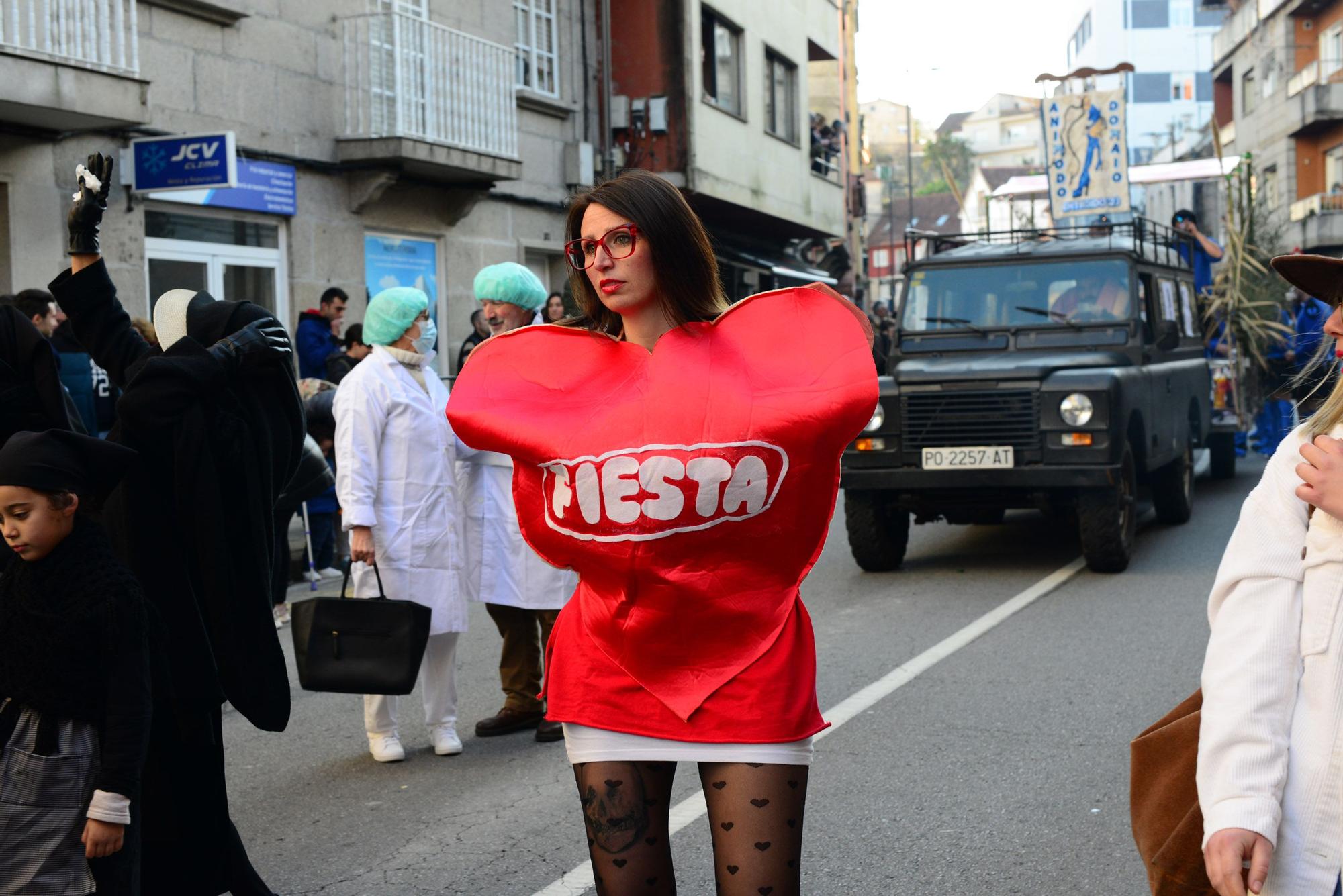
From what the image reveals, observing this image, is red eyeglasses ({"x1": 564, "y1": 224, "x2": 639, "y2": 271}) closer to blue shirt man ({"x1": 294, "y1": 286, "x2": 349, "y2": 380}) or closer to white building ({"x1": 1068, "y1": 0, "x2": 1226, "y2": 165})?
blue shirt man ({"x1": 294, "y1": 286, "x2": 349, "y2": 380})

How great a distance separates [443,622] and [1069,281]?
6606 mm

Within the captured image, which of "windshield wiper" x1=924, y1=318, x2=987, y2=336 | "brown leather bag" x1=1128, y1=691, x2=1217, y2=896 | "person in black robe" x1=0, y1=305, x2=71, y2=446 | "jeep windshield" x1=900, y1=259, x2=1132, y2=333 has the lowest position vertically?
"brown leather bag" x1=1128, y1=691, x2=1217, y2=896

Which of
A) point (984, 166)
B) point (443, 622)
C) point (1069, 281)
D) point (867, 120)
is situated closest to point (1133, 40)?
point (984, 166)

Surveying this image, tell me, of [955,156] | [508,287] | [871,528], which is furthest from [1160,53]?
[508,287]

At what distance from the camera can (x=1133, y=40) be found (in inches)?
3718

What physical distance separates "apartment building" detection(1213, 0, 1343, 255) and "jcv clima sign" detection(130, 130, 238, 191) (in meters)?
35.0

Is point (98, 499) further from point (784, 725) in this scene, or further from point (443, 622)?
point (443, 622)

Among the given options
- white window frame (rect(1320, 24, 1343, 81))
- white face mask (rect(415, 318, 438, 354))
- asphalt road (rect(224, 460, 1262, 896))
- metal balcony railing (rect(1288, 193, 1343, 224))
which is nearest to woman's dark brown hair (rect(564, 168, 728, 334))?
asphalt road (rect(224, 460, 1262, 896))

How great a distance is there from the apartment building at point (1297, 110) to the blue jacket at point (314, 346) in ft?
113

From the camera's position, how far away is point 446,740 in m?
5.88

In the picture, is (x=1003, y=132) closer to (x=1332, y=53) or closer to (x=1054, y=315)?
(x=1332, y=53)

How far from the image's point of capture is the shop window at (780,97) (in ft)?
86.5

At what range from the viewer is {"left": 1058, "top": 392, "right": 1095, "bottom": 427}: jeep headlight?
9.59 meters

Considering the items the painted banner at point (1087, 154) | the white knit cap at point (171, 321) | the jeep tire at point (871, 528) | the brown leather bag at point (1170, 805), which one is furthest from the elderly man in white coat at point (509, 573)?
the painted banner at point (1087, 154)
